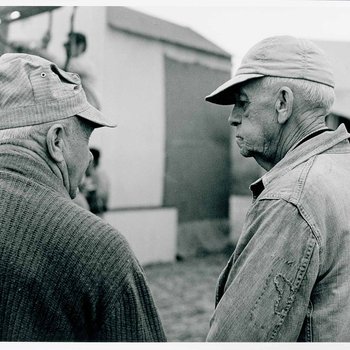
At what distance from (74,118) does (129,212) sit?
7.33 meters

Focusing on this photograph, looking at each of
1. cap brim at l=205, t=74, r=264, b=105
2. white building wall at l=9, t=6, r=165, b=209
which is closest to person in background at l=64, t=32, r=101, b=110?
white building wall at l=9, t=6, r=165, b=209

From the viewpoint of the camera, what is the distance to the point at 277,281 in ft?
4.67

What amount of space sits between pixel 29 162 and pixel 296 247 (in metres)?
0.70

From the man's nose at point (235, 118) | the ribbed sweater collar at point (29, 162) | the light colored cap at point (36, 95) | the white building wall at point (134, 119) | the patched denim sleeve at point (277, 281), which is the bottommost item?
the white building wall at point (134, 119)

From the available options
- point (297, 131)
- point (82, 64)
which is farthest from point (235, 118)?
point (82, 64)

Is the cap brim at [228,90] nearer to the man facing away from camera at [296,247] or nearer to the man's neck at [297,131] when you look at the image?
the man facing away from camera at [296,247]

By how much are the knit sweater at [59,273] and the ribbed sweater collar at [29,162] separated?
0.04ft

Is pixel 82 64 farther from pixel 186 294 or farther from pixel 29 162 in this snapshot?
pixel 29 162

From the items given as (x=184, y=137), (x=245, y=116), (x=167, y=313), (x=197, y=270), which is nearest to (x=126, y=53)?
(x=184, y=137)

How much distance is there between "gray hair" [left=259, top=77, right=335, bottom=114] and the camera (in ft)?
5.40

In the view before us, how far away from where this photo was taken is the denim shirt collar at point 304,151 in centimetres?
158

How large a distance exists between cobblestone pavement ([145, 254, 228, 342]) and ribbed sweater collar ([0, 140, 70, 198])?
362 cm

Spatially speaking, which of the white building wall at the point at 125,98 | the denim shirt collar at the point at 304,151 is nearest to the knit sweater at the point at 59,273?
the denim shirt collar at the point at 304,151

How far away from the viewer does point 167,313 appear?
5898mm
